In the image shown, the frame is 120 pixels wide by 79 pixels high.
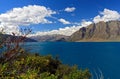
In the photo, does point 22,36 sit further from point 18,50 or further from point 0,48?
point 0,48

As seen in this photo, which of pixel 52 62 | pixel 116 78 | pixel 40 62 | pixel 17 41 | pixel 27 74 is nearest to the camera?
pixel 17 41

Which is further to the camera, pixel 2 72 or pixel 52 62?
pixel 52 62

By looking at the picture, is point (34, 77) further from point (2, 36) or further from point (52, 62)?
point (52, 62)

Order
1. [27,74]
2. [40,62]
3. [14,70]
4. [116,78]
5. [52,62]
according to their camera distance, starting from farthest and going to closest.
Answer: [116,78] < [52,62] < [40,62] < [27,74] < [14,70]

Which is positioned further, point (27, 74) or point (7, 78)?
point (27, 74)

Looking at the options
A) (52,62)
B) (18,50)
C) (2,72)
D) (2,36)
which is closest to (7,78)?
(2,72)

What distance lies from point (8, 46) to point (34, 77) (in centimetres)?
172

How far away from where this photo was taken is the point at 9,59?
23.0 feet

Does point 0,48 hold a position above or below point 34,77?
above

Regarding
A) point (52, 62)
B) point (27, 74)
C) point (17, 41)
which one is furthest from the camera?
point (52, 62)

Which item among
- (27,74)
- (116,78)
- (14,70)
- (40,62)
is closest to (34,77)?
(27,74)

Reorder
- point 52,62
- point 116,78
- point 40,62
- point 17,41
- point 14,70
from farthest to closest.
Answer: point 116,78
point 52,62
point 40,62
point 14,70
point 17,41

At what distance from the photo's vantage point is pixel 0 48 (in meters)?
7.73

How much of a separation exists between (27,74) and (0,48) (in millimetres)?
1092
